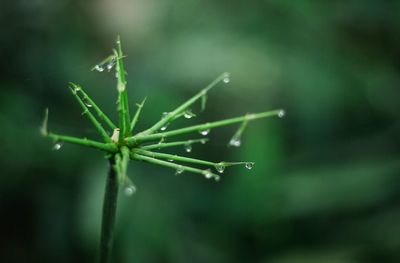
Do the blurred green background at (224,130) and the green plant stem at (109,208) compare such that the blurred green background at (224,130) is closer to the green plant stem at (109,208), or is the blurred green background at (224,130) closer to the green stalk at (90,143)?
the green plant stem at (109,208)

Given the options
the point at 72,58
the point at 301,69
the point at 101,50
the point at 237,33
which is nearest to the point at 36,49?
the point at 72,58

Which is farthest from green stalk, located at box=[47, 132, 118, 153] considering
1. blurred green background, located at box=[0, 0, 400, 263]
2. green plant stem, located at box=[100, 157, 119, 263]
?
blurred green background, located at box=[0, 0, 400, 263]

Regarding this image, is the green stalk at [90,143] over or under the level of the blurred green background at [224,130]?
under

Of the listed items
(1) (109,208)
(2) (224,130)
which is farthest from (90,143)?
(2) (224,130)

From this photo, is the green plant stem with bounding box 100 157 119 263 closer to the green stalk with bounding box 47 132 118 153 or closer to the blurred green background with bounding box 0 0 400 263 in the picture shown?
the green stalk with bounding box 47 132 118 153

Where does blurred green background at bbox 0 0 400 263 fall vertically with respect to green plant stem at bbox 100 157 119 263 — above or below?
above

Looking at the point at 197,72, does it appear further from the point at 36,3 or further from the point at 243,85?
the point at 36,3

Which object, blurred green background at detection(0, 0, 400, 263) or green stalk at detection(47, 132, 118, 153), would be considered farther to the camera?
blurred green background at detection(0, 0, 400, 263)

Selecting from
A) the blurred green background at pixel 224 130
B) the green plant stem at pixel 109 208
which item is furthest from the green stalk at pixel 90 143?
the blurred green background at pixel 224 130
